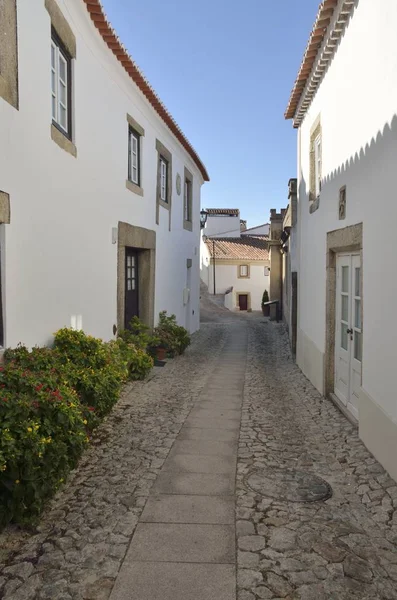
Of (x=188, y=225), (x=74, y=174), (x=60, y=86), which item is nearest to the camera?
(x=60, y=86)

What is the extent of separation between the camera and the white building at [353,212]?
172 inches

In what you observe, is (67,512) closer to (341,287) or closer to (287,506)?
(287,506)

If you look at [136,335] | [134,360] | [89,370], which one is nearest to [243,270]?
[136,335]

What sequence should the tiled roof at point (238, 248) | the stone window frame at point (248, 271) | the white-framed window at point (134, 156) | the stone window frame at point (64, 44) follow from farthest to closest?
the stone window frame at point (248, 271) → the tiled roof at point (238, 248) → the white-framed window at point (134, 156) → the stone window frame at point (64, 44)

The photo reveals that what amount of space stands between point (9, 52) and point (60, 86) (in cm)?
151

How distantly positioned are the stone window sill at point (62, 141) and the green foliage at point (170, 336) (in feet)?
15.7

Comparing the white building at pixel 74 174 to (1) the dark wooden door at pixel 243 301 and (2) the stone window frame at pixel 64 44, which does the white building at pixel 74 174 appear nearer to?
(2) the stone window frame at pixel 64 44

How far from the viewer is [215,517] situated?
3.52m

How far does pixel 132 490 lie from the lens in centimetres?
396

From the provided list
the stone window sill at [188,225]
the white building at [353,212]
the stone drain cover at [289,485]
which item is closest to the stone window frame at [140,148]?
the white building at [353,212]

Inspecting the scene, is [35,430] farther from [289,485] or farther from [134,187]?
[134,187]

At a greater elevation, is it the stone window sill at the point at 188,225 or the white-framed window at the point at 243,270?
the stone window sill at the point at 188,225

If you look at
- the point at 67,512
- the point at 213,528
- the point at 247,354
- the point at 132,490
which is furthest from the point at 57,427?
the point at 247,354

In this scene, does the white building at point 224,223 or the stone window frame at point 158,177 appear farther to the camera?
the white building at point 224,223
